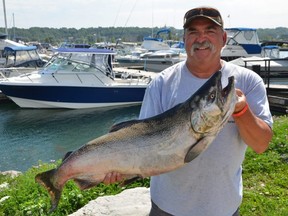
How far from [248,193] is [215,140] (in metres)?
2.89

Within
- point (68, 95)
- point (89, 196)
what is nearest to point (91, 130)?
point (68, 95)

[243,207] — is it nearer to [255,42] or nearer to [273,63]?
[273,63]

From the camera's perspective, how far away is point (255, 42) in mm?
33031

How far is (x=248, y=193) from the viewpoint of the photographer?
5020 millimetres

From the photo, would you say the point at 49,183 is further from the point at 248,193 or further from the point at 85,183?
the point at 248,193

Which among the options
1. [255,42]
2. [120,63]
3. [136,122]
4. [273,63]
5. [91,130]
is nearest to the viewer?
[136,122]

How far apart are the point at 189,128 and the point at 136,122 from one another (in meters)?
0.40

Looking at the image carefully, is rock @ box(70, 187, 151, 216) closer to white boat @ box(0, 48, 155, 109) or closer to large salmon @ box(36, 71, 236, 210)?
large salmon @ box(36, 71, 236, 210)

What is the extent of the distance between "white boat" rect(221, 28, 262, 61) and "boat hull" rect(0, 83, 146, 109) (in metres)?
12.1

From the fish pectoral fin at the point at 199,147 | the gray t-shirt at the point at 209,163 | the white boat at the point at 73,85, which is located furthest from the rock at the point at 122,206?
the white boat at the point at 73,85

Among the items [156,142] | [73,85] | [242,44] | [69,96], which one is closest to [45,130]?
[73,85]

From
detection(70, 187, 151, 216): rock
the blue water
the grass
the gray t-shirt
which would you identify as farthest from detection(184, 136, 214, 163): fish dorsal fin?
the blue water

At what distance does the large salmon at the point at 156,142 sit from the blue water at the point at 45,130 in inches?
408

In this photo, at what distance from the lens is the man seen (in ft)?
Answer: 8.01
